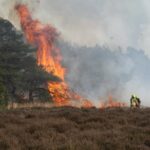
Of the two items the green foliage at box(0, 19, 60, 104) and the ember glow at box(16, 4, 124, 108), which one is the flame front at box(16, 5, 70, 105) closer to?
the ember glow at box(16, 4, 124, 108)

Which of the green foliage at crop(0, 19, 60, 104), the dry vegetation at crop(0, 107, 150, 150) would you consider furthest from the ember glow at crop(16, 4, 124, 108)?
the dry vegetation at crop(0, 107, 150, 150)

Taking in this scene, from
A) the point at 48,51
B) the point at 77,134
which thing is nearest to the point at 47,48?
the point at 48,51

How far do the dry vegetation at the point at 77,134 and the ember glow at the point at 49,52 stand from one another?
984 inches

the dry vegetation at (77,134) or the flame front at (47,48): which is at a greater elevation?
the flame front at (47,48)

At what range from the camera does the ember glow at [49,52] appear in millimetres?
44344

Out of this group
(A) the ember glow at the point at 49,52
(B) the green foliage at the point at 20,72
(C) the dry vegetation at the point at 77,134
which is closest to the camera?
(C) the dry vegetation at the point at 77,134

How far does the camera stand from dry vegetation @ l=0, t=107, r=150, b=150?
12.2 meters

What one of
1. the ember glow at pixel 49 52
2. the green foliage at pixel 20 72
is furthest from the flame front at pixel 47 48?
the green foliage at pixel 20 72

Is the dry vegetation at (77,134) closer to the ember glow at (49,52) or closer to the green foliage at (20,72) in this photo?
the green foliage at (20,72)

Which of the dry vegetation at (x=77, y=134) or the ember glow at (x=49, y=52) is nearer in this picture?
the dry vegetation at (x=77, y=134)

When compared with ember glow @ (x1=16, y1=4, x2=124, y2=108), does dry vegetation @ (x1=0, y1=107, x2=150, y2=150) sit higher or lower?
lower

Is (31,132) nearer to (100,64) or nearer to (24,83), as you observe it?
(24,83)

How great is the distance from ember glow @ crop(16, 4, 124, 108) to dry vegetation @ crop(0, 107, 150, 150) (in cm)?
2499

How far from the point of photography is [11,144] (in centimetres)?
1225
